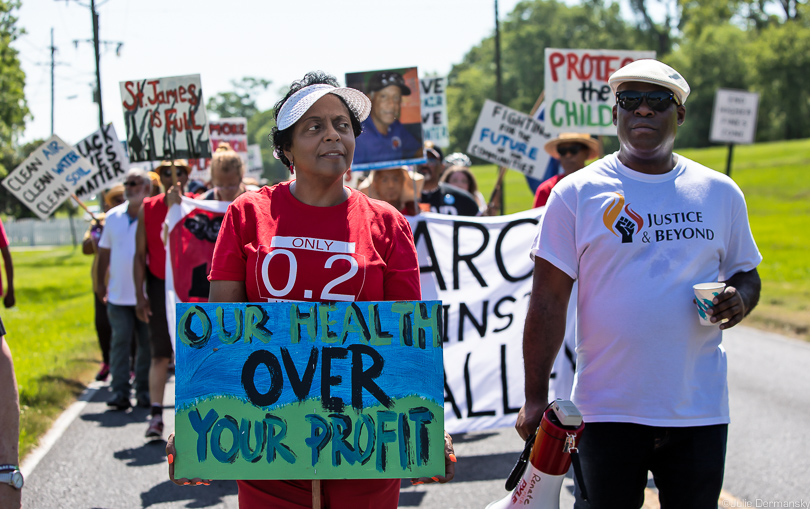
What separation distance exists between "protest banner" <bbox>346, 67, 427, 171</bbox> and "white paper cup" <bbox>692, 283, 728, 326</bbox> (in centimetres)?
389

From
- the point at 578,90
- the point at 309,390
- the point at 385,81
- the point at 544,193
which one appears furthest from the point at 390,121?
the point at 309,390

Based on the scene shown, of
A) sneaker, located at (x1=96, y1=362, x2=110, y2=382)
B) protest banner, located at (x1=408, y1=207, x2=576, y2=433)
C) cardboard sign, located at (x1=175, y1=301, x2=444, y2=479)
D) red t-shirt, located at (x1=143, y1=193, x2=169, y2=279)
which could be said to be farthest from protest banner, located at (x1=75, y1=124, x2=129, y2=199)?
cardboard sign, located at (x1=175, y1=301, x2=444, y2=479)

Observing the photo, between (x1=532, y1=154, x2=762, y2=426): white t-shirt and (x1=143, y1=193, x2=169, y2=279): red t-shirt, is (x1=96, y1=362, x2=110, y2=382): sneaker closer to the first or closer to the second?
(x1=143, y1=193, x2=169, y2=279): red t-shirt

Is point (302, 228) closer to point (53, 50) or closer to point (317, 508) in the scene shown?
point (317, 508)

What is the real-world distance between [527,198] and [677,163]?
43382mm

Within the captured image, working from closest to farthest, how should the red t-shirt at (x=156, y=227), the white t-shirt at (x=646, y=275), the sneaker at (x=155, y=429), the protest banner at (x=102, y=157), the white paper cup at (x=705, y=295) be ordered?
the white paper cup at (x=705, y=295)
the white t-shirt at (x=646, y=275)
the sneaker at (x=155, y=429)
the red t-shirt at (x=156, y=227)
the protest banner at (x=102, y=157)

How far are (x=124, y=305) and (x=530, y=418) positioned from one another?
5791mm

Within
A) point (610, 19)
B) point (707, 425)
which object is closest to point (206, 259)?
point (707, 425)

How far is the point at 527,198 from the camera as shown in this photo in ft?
151

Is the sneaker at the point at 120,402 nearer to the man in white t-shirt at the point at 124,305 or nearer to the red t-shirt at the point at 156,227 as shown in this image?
the man in white t-shirt at the point at 124,305

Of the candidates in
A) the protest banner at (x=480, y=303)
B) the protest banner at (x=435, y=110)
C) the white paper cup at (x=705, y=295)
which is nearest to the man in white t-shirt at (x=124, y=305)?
the protest banner at (x=480, y=303)

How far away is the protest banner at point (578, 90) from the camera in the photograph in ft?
26.2

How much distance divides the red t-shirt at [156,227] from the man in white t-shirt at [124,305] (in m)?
0.91

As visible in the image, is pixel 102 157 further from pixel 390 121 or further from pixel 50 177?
pixel 390 121
